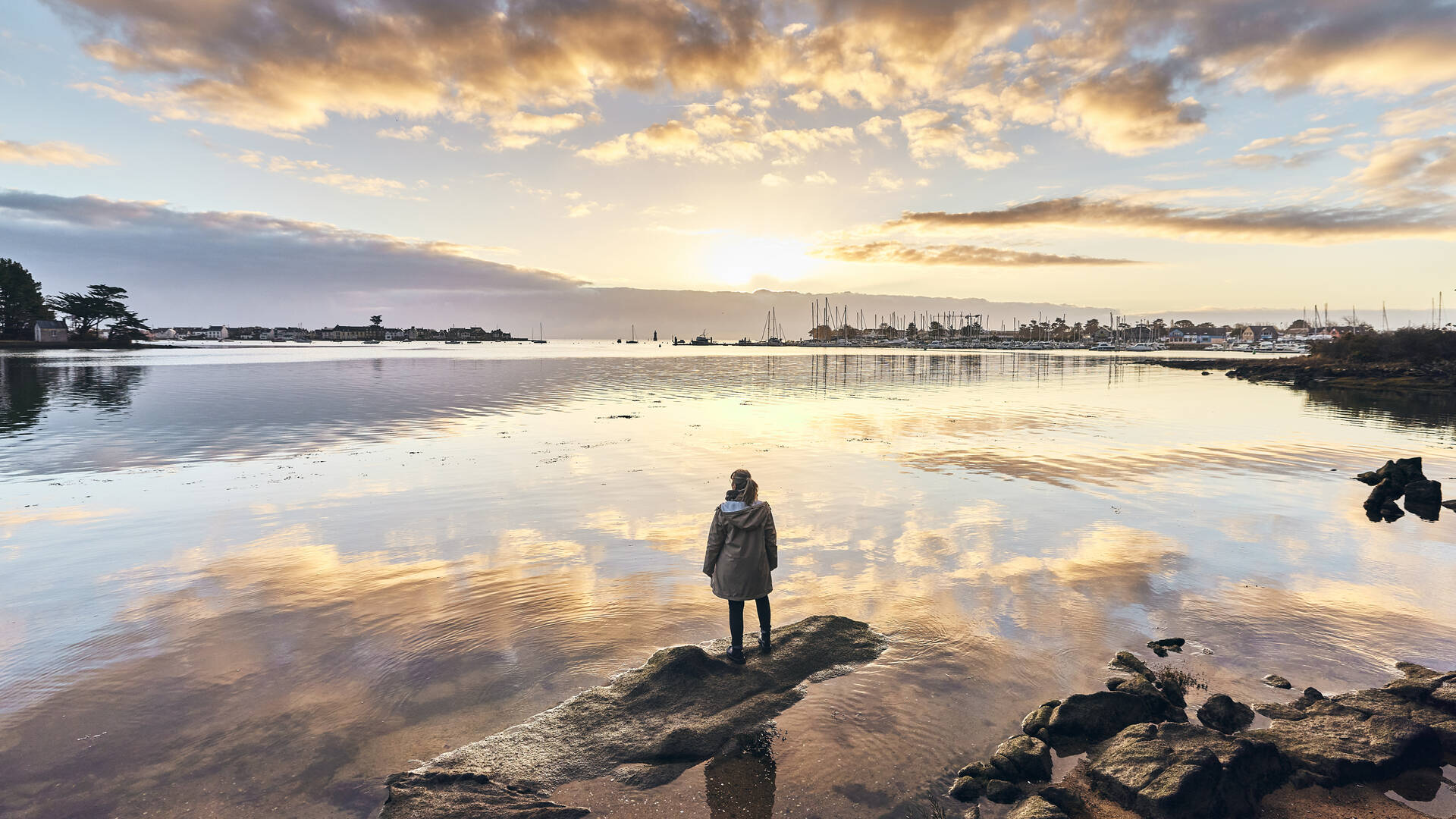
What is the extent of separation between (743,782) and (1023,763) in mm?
2786

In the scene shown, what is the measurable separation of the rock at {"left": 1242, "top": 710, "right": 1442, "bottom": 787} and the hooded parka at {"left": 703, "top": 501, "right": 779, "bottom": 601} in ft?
18.1

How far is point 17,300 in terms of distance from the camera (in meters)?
127

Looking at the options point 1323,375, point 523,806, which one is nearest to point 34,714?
point 523,806

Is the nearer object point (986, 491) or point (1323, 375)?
point (986, 491)

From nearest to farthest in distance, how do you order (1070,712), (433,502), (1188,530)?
(1070,712)
(1188,530)
(433,502)

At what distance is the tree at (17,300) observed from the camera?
125m

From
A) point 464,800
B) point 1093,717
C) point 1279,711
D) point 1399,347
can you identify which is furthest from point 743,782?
point 1399,347

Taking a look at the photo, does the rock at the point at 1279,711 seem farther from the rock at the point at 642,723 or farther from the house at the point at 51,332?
the house at the point at 51,332

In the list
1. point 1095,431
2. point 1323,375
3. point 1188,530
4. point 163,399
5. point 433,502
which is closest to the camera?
point 1188,530

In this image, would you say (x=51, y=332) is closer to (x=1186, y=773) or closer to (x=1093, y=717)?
(x=1093, y=717)

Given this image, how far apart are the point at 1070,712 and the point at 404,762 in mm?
7095

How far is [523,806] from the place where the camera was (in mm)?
5723

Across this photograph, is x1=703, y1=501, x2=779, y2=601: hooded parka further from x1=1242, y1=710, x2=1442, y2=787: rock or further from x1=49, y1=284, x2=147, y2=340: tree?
x1=49, y1=284, x2=147, y2=340: tree

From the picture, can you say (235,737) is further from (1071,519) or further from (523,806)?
(1071,519)
